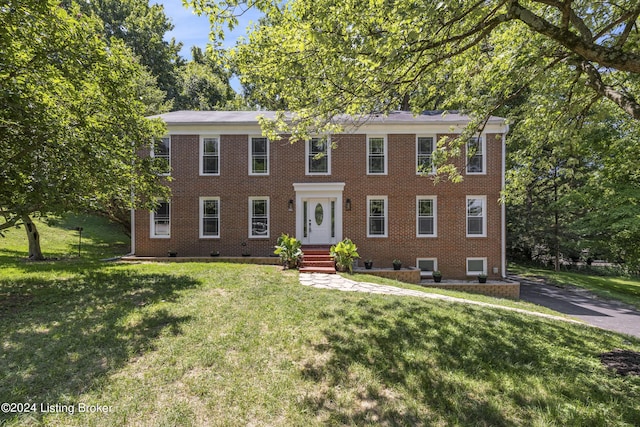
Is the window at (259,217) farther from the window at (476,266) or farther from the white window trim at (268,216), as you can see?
the window at (476,266)

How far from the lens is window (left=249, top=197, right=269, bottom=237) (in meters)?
11.9

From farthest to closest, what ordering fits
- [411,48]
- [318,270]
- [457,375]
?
[318,270], [411,48], [457,375]

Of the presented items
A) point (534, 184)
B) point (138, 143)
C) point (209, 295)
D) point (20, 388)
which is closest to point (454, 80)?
point (209, 295)

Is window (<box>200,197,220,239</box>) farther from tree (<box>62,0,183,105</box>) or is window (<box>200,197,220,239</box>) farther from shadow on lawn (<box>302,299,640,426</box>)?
tree (<box>62,0,183,105</box>)

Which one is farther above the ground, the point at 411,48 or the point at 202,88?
the point at 202,88

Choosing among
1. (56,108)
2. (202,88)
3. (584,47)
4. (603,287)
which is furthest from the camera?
(202,88)

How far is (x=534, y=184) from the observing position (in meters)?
18.1

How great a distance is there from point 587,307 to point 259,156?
13.5 m

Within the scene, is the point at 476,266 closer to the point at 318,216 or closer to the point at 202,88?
the point at 318,216

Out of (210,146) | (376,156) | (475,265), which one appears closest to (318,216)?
(376,156)

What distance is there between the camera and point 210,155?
11.9 m

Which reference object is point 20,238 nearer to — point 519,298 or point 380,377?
point 380,377

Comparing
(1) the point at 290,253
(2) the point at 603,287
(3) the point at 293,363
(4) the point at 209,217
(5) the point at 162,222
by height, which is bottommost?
(2) the point at 603,287

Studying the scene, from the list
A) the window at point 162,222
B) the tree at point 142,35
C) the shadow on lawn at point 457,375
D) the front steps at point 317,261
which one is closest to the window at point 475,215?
the front steps at point 317,261
